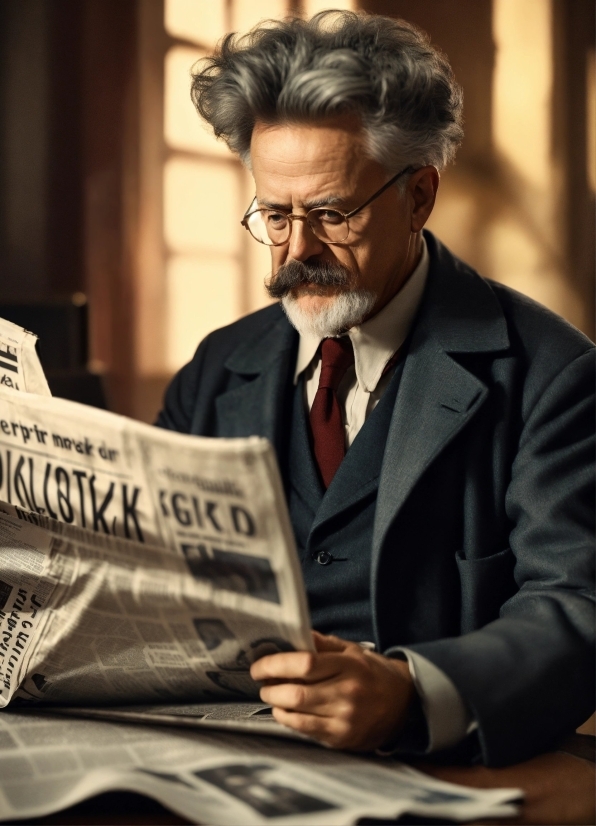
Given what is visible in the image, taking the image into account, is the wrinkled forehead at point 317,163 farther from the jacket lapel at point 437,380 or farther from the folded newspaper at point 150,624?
the folded newspaper at point 150,624

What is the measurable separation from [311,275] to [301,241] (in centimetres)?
5

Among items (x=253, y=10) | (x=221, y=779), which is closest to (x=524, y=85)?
(x=253, y=10)

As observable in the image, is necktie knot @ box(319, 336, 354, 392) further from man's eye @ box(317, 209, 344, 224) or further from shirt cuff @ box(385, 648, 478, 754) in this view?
shirt cuff @ box(385, 648, 478, 754)

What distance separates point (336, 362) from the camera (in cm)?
115

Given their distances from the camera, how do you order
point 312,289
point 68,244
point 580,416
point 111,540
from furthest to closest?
point 68,244
point 312,289
point 580,416
point 111,540

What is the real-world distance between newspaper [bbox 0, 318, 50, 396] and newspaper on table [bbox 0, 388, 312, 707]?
0.33 feet

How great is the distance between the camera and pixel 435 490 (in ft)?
3.31

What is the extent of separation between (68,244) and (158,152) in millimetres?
410

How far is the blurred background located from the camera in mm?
2602

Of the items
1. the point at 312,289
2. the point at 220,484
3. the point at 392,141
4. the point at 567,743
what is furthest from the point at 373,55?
the point at 567,743

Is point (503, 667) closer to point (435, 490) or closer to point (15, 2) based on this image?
point (435, 490)

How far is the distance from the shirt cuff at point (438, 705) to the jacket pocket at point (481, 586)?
0.76 ft

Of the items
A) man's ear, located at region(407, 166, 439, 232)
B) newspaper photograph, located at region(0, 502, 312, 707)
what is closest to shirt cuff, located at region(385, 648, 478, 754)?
newspaper photograph, located at region(0, 502, 312, 707)

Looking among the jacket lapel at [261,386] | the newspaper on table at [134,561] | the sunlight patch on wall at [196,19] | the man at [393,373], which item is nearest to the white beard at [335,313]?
the man at [393,373]
